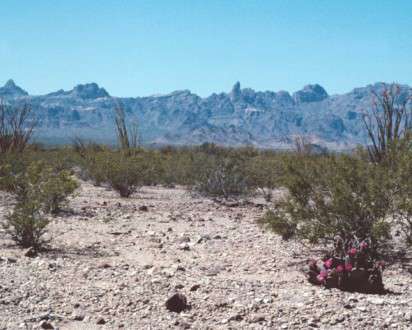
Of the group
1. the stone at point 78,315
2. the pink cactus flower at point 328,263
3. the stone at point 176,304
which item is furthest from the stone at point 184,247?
the stone at point 78,315

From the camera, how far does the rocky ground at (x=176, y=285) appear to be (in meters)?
5.75

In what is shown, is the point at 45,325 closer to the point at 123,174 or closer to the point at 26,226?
the point at 26,226

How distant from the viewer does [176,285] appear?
682cm

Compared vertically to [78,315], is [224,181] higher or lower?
higher

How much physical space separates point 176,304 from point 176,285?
76cm

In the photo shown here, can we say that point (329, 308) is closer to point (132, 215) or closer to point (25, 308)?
point (25, 308)

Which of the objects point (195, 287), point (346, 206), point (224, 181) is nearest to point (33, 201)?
point (195, 287)

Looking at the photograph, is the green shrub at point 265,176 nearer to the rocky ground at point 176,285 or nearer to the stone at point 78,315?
the rocky ground at point 176,285

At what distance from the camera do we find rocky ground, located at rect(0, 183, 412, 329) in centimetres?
575

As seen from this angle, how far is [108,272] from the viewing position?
7.47 metres

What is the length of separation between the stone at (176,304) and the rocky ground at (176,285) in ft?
0.07

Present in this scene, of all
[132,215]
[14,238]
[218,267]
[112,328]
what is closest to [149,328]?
[112,328]

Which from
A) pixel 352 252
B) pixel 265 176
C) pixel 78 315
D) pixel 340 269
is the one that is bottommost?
pixel 78 315

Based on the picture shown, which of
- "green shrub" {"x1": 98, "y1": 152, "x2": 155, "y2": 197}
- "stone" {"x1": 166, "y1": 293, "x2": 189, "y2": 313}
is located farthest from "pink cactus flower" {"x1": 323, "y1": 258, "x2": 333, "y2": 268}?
"green shrub" {"x1": 98, "y1": 152, "x2": 155, "y2": 197}
